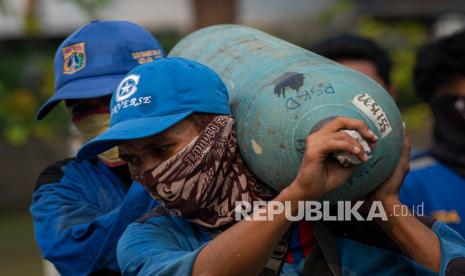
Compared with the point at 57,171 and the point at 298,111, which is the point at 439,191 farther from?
the point at 298,111

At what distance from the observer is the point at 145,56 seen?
10.1 feet

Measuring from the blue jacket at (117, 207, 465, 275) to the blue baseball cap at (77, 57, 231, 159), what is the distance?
0.87ft

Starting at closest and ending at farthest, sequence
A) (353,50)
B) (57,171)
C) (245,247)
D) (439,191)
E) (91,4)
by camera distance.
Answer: (245,247), (57,171), (439,191), (353,50), (91,4)

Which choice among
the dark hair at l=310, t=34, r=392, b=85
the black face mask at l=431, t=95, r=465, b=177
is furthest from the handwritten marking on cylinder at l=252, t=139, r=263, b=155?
the dark hair at l=310, t=34, r=392, b=85

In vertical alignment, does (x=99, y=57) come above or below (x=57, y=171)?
above

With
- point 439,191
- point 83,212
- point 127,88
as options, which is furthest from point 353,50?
point 127,88

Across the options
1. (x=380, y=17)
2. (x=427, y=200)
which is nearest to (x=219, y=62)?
(x=427, y=200)

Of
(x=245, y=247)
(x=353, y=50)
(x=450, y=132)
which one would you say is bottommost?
(x=450, y=132)

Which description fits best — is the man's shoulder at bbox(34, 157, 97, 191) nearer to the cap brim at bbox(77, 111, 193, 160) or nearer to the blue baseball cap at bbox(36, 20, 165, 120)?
the blue baseball cap at bbox(36, 20, 165, 120)

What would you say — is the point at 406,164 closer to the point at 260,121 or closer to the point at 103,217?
the point at 260,121

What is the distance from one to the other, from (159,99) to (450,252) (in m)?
0.89

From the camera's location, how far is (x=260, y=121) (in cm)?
235

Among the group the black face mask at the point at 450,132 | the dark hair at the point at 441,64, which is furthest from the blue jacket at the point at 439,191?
the dark hair at the point at 441,64

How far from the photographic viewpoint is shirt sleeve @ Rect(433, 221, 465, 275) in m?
2.40
